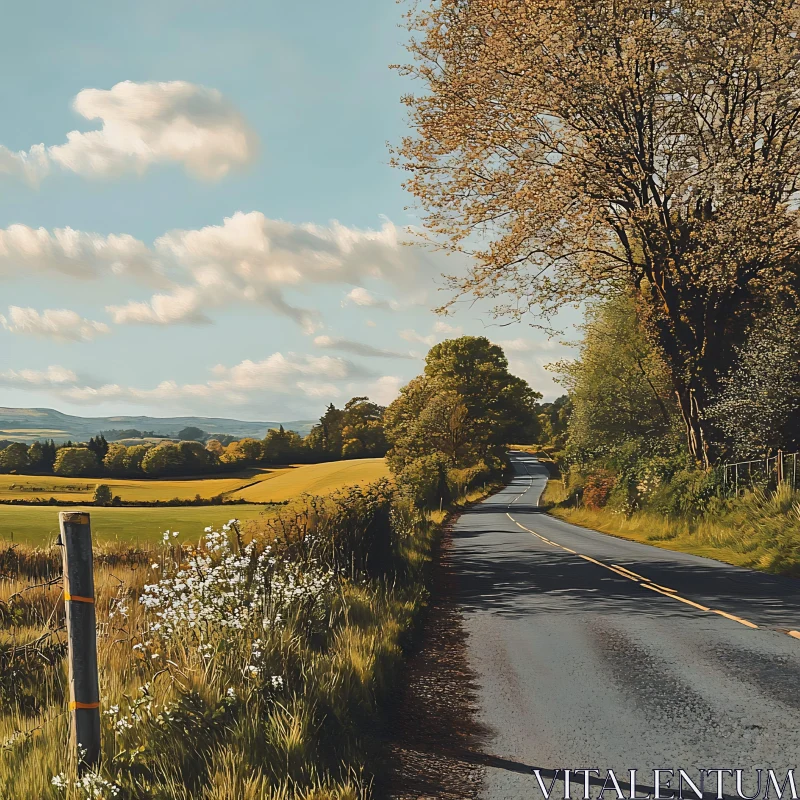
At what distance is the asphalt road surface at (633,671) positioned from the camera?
5.52m

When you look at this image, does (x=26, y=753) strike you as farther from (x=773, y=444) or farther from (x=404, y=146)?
(x=773, y=444)

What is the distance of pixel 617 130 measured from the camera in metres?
21.3

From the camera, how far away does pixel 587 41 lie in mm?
20094

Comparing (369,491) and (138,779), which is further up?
(369,491)

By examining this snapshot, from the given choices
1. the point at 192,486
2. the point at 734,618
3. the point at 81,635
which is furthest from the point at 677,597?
the point at 192,486

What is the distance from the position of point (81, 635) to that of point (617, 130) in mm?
20501

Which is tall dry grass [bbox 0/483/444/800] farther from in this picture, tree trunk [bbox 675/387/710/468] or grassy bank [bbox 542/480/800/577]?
tree trunk [bbox 675/387/710/468]

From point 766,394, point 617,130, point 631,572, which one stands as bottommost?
point 631,572

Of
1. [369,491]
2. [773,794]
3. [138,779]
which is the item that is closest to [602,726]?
[773,794]

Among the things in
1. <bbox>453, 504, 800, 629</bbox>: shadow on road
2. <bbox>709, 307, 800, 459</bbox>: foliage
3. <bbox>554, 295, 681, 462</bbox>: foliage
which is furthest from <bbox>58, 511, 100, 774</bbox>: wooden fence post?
<bbox>554, 295, 681, 462</bbox>: foliage

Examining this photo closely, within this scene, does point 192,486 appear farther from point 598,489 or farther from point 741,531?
point 741,531

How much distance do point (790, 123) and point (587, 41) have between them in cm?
662

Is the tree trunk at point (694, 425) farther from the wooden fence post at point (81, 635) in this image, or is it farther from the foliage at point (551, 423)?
the foliage at point (551, 423)

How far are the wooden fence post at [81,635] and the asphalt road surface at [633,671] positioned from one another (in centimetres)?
256
